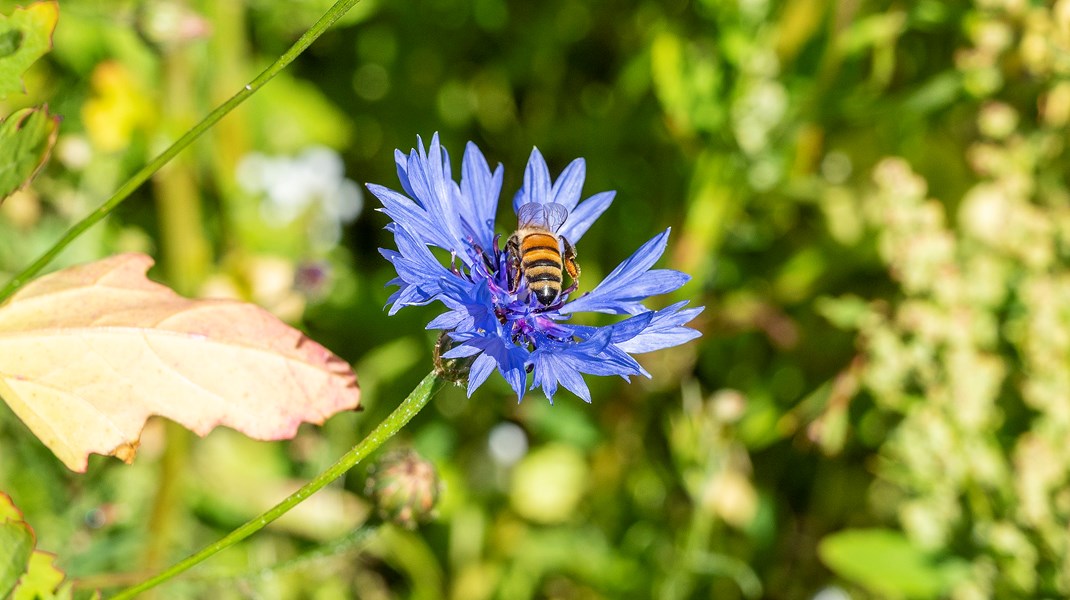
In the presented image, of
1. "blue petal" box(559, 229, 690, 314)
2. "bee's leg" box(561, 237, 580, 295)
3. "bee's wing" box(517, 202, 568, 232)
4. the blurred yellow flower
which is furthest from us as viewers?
the blurred yellow flower

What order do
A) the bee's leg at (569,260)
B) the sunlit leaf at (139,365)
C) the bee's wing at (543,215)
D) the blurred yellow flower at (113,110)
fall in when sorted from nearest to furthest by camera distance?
the sunlit leaf at (139,365), the bee's wing at (543,215), the bee's leg at (569,260), the blurred yellow flower at (113,110)

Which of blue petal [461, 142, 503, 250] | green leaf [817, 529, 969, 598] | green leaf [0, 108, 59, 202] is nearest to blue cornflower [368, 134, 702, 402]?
blue petal [461, 142, 503, 250]

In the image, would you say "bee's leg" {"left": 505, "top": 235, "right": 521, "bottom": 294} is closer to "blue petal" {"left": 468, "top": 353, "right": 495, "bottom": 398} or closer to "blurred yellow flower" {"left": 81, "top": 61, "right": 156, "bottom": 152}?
"blue petal" {"left": 468, "top": 353, "right": 495, "bottom": 398}

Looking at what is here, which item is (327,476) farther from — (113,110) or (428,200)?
(113,110)

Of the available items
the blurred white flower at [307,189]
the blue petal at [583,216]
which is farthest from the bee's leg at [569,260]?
the blurred white flower at [307,189]

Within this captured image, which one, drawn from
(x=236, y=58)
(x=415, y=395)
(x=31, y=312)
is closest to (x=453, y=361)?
(x=415, y=395)

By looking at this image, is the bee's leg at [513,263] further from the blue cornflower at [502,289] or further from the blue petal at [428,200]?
the blue petal at [428,200]
